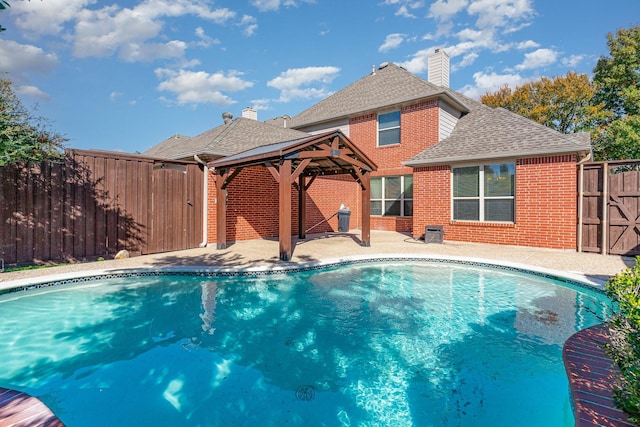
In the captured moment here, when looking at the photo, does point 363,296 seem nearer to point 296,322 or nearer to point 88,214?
point 296,322

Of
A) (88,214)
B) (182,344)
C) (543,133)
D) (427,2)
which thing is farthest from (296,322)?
(427,2)

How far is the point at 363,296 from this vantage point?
19.4 ft

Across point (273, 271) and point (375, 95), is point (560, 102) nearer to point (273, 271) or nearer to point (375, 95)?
point (375, 95)

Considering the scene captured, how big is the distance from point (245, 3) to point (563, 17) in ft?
48.9

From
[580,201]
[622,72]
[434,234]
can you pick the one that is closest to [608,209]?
[580,201]

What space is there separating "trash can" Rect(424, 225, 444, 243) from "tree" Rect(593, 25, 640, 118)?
17.0 meters

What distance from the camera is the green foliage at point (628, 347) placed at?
1.84m

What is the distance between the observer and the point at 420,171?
40.7 feet

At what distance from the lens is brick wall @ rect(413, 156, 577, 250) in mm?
9266

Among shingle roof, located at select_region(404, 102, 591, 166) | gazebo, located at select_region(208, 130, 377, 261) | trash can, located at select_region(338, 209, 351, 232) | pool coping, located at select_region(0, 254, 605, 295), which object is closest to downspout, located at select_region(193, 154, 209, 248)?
gazebo, located at select_region(208, 130, 377, 261)

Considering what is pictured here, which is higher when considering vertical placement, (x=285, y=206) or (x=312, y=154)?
(x=312, y=154)

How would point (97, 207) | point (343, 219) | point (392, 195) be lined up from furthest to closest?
point (392, 195) → point (343, 219) → point (97, 207)

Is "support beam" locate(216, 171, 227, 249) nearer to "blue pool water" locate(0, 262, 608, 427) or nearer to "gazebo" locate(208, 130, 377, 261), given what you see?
"gazebo" locate(208, 130, 377, 261)

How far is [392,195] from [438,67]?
7395 mm
